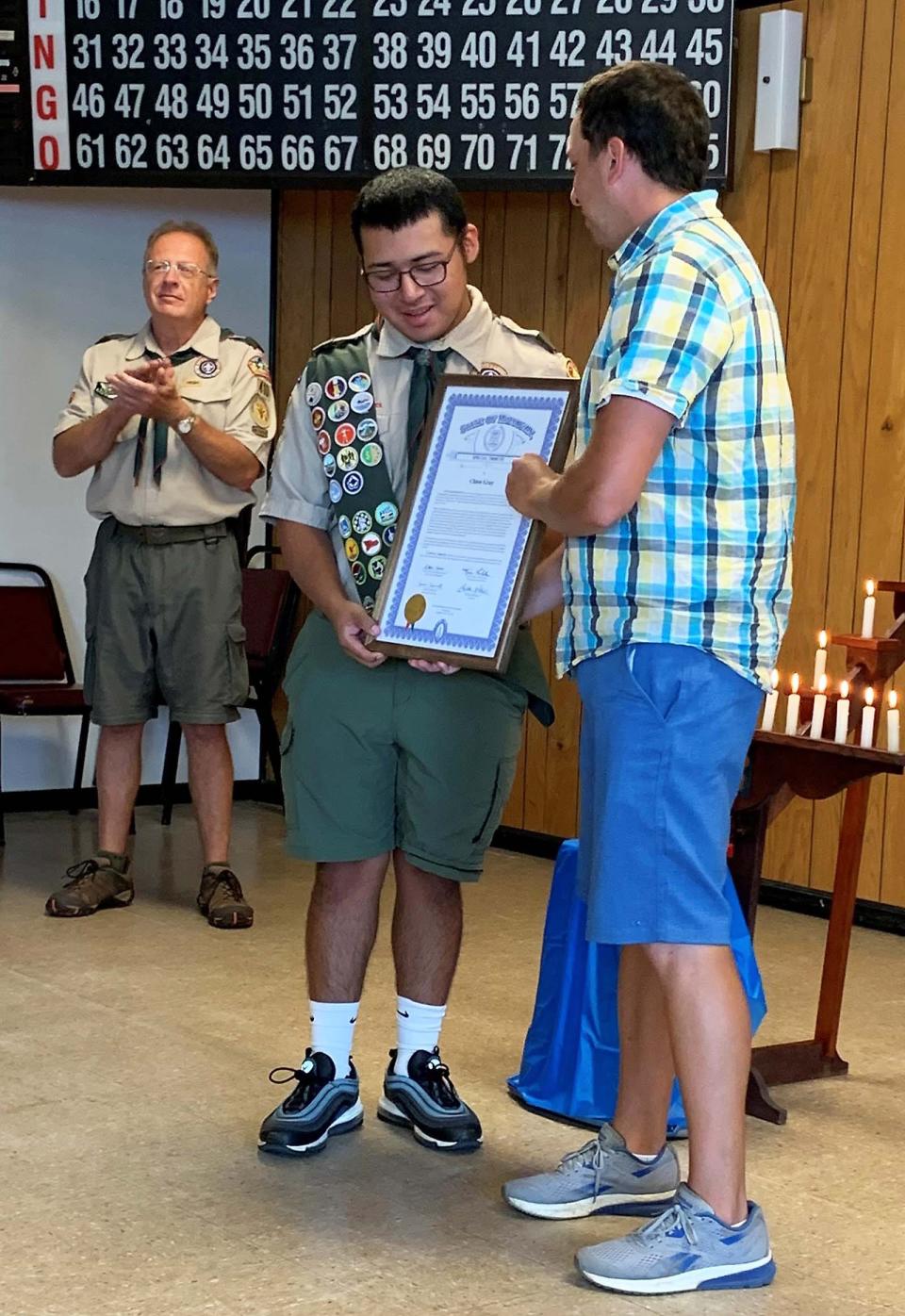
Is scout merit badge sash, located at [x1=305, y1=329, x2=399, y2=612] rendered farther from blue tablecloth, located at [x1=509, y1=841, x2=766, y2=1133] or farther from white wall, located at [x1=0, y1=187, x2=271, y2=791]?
white wall, located at [x1=0, y1=187, x2=271, y2=791]

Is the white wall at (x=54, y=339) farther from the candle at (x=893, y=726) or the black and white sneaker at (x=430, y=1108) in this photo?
the candle at (x=893, y=726)

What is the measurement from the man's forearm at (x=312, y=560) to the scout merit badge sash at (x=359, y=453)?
0.04 metres

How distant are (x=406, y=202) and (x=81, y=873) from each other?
2.43 m

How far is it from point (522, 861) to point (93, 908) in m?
1.42

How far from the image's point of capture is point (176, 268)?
4512 mm

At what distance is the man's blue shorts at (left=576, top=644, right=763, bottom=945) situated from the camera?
7.64 ft

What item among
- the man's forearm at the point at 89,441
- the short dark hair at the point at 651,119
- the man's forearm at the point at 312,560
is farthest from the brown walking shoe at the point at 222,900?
the short dark hair at the point at 651,119

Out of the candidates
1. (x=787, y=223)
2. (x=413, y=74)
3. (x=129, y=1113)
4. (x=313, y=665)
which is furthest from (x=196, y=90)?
(x=129, y=1113)

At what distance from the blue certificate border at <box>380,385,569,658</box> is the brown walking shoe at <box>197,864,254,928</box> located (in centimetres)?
183

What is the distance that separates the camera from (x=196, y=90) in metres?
5.02

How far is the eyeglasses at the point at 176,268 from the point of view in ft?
14.8

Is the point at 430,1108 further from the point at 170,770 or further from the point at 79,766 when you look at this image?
the point at 79,766

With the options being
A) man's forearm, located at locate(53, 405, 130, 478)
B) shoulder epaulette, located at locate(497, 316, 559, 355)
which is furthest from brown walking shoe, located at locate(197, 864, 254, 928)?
shoulder epaulette, located at locate(497, 316, 559, 355)

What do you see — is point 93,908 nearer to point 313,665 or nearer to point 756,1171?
point 313,665
